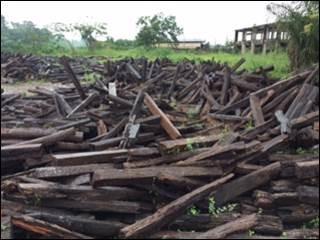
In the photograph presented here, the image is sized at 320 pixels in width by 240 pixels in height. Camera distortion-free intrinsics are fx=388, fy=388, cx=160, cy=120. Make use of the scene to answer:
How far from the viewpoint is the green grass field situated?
1338 cm

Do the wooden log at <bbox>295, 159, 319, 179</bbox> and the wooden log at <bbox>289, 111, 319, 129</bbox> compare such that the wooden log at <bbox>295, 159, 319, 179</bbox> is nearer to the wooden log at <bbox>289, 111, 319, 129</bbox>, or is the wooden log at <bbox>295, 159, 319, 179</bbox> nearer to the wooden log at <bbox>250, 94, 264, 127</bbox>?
the wooden log at <bbox>289, 111, 319, 129</bbox>

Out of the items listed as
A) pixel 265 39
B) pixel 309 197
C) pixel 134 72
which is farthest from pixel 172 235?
pixel 265 39

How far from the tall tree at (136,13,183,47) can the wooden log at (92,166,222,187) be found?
19.4 metres

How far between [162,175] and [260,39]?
16011 mm

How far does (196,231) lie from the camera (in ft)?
14.1

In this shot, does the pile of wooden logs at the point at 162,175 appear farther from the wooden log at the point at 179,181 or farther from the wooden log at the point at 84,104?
the wooden log at the point at 84,104

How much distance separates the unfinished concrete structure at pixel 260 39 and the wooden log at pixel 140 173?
9.26 m

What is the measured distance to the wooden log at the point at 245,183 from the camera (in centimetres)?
466

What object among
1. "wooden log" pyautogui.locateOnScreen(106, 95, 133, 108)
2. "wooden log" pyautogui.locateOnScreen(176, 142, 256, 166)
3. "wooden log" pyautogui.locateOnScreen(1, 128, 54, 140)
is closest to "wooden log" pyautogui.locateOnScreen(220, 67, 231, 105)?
"wooden log" pyautogui.locateOnScreen(106, 95, 133, 108)

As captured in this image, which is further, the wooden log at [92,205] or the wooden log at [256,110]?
the wooden log at [256,110]

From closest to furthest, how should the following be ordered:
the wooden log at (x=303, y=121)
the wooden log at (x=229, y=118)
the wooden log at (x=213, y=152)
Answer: the wooden log at (x=213, y=152), the wooden log at (x=303, y=121), the wooden log at (x=229, y=118)

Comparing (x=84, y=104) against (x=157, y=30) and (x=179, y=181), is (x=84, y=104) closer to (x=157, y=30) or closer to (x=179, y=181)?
(x=179, y=181)

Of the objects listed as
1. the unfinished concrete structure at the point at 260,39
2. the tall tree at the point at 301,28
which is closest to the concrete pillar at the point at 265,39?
the unfinished concrete structure at the point at 260,39

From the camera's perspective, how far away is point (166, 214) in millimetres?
4180
